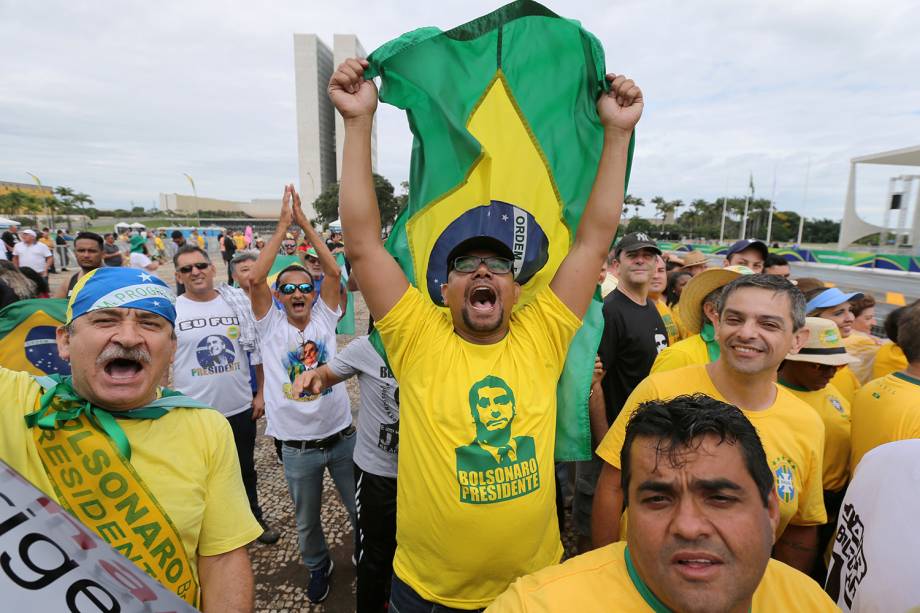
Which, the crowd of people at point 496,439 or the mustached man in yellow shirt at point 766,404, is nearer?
the crowd of people at point 496,439

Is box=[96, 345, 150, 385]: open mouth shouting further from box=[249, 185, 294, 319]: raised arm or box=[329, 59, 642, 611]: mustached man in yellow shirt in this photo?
box=[249, 185, 294, 319]: raised arm

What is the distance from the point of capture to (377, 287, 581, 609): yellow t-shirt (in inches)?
65.2

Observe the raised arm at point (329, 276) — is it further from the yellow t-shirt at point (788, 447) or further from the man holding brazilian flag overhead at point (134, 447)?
the yellow t-shirt at point (788, 447)

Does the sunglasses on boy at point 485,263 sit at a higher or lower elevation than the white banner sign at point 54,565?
higher

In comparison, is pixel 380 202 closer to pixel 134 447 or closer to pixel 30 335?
pixel 30 335

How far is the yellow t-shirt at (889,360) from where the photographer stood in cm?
300

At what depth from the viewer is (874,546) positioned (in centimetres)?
132

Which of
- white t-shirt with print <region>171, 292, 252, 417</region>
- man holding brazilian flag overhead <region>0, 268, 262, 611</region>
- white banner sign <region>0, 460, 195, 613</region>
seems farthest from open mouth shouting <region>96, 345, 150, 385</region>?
white t-shirt with print <region>171, 292, 252, 417</region>

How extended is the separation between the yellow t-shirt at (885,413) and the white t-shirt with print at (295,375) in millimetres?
2903

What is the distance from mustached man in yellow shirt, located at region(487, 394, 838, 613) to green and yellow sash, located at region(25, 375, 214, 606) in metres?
1.04

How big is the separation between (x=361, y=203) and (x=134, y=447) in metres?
1.13

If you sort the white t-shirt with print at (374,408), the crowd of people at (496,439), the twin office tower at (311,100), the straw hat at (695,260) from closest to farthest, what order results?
the crowd of people at (496,439) → the white t-shirt with print at (374,408) → the straw hat at (695,260) → the twin office tower at (311,100)

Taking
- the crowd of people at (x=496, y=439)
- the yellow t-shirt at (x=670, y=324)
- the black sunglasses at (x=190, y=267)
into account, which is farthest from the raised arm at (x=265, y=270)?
the yellow t-shirt at (x=670, y=324)

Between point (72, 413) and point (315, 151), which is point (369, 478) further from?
point (315, 151)
